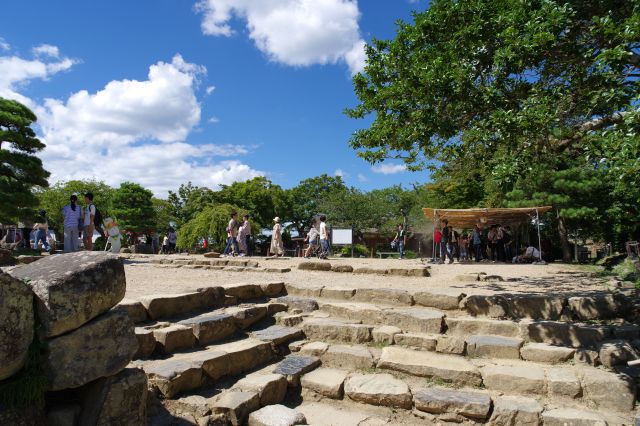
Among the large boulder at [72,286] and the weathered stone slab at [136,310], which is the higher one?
the large boulder at [72,286]

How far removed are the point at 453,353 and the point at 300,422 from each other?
2.29 meters

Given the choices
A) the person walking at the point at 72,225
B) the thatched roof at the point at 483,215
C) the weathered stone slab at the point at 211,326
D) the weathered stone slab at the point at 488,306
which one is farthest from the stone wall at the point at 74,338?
the thatched roof at the point at 483,215

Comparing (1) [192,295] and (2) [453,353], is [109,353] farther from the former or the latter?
(2) [453,353]

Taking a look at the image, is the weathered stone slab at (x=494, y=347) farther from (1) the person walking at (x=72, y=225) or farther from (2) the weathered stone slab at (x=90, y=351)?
(1) the person walking at (x=72, y=225)

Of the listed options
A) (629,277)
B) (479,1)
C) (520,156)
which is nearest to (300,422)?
(520,156)

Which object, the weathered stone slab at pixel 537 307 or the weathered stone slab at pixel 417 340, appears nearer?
the weathered stone slab at pixel 417 340

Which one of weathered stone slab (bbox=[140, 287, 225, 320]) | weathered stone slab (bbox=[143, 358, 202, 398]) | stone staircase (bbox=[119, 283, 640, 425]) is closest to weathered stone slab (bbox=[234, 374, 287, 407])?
stone staircase (bbox=[119, 283, 640, 425])

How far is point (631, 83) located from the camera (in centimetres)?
500

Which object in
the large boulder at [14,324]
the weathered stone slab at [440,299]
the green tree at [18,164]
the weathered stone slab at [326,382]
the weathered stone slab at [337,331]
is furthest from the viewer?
the green tree at [18,164]

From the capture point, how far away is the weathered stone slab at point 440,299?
6.29 m

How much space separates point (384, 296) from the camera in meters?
6.91

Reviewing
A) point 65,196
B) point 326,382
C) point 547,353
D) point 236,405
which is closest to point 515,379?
point 547,353

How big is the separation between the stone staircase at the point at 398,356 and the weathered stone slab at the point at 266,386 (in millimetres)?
18

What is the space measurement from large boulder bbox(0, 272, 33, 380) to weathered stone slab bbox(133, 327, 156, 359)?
159 cm
